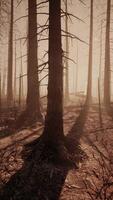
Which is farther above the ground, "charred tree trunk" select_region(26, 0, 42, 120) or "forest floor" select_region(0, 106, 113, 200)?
"charred tree trunk" select_region(26, 0, 42, 120)

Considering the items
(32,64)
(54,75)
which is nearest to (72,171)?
(54,75)

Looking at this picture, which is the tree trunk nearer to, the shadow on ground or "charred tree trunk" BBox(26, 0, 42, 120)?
the shadow on ground

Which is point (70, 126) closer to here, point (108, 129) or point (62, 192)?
point (108, 129)

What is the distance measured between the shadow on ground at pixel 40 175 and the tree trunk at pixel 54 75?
0.54m

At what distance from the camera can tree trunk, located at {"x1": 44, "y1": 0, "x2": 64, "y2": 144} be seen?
838 centimetres

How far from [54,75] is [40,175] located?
9.93ft

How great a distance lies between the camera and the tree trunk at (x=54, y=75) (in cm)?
838

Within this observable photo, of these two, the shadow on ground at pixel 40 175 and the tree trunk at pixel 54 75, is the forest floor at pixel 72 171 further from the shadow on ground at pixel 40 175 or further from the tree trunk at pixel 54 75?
the tree trunk at pixel 54 75

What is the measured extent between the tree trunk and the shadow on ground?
54cm

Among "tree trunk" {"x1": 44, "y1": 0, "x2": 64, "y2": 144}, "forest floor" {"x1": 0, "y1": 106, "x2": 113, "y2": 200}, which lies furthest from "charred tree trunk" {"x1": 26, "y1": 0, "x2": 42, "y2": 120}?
→ "tree trunk" {"x1": 44, "y1": 0, "x2": 64, "y2": 144}

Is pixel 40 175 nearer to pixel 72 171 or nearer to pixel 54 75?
pixel 72 171

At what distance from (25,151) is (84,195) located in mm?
2510

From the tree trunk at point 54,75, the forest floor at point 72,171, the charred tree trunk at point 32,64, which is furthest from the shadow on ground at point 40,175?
the charred tree trunk at point 32,64

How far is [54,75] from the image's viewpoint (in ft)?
27.6
